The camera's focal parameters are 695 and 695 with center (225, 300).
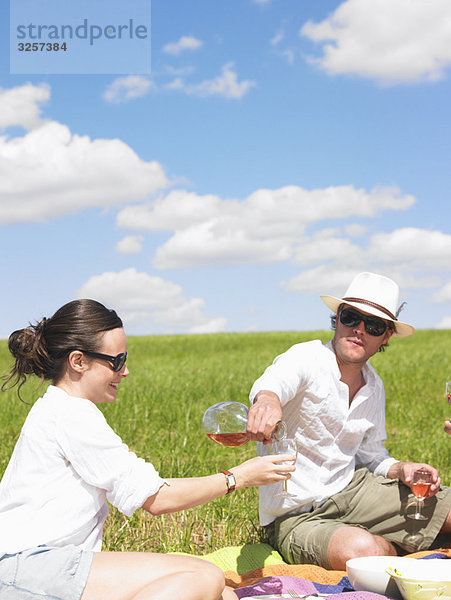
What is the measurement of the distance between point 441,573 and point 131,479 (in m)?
2.01

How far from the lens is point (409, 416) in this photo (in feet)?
38.0

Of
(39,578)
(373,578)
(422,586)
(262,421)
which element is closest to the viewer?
(39,578)

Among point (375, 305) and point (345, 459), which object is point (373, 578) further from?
point (375, 305)

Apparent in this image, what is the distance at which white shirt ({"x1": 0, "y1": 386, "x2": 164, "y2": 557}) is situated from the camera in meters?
3.14

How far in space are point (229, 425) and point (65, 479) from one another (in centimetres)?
97

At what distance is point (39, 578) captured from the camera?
305 cm

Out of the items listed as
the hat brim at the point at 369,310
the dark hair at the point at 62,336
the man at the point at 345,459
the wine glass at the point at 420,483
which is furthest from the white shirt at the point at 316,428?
the dark hair at the point at 62,336

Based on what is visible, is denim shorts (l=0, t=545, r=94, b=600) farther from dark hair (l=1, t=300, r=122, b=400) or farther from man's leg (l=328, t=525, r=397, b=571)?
man's leg (l=328, t=525, r=397, b=571)

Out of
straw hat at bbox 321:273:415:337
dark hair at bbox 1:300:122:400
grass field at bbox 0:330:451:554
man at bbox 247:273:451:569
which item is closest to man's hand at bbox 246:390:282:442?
man at bbox 247:273:451:569

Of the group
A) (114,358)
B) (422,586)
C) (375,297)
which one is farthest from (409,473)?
(114,358)

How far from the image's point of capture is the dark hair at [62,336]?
133 inches

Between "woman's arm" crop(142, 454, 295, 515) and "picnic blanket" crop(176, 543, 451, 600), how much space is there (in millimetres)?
850

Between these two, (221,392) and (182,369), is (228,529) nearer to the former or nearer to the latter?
(221,392)

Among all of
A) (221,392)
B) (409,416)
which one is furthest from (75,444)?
(221,392)
